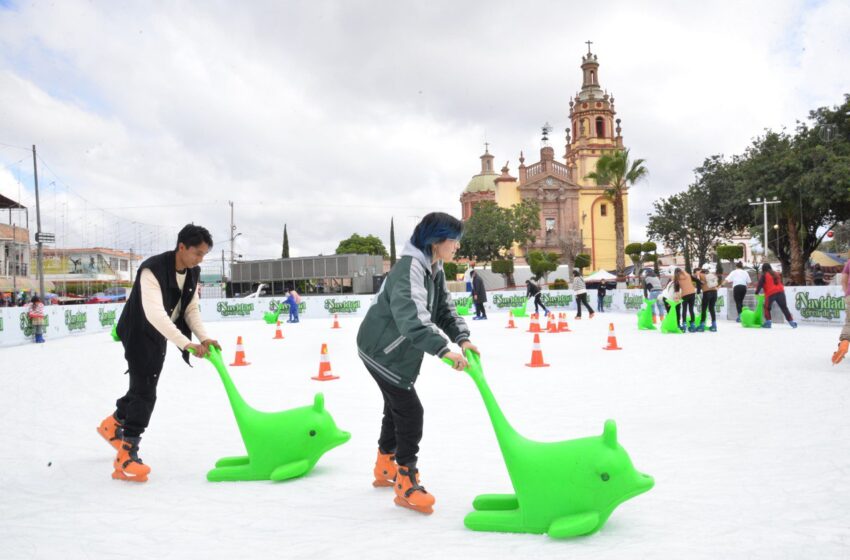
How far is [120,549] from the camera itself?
286cm

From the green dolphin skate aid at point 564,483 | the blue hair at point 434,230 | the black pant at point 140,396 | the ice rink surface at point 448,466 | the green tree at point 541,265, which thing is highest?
the green tree at point 541,265

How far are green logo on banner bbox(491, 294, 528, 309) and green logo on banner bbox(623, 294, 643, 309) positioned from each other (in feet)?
14.3

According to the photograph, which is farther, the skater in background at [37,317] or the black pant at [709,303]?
the skater in background at [37,317]

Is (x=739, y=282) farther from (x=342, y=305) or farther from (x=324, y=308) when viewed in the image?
(x=324, y=308)

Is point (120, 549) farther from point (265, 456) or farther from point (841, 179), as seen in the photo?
point (841, 179)

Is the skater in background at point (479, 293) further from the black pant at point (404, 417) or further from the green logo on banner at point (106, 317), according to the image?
the black pant at point (404, 417)

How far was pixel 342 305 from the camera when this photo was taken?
24.9 m

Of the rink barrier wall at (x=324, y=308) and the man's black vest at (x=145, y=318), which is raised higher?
the man's black vest at (x=145, y=318)

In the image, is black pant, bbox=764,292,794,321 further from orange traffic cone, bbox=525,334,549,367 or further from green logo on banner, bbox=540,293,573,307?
green logo on banner, bbox=540,293,573,307

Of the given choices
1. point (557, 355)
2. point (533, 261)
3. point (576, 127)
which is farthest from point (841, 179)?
point (576, 127)

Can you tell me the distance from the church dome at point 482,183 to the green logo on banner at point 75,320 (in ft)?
176

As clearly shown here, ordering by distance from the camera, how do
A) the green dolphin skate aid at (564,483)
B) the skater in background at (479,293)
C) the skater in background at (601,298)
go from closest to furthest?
the green dolphin skate aid at (564,483) → the skater in background at (479,293) → the skater in background at (601,298)

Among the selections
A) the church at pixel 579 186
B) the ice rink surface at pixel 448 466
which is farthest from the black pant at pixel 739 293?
the church at pixel 579 186

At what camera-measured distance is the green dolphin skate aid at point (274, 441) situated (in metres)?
3.83
